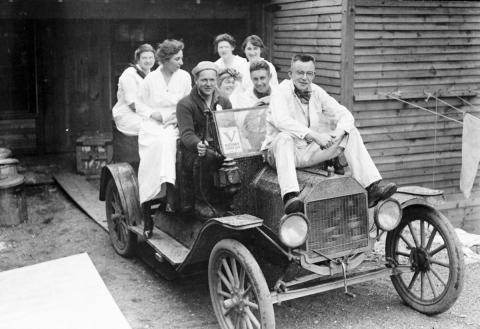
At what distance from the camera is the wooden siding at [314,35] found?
9.41 meters

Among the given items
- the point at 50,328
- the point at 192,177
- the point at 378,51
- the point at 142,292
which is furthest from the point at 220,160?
the point at 378,51

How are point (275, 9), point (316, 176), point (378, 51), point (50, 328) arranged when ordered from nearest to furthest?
point (50, 328) → point (316, 176) → point (378, 51) → point (275, 9)

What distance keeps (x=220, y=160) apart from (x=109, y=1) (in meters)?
6.14

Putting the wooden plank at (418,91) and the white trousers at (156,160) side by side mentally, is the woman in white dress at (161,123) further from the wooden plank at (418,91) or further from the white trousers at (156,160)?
the wooden plank at (418,91)

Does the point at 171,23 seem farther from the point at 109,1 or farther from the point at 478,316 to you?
the point at 478,316

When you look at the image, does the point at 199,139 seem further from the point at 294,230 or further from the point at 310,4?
the point at 310,4

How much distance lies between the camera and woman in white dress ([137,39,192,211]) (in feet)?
19.2

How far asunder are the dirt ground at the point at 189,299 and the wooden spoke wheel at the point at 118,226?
4.9 inches

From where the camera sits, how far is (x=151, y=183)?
5980 millimetres

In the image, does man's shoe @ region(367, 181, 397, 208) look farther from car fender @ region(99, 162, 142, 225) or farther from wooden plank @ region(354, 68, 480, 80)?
wooden plank @ region(354, 68, 480, 80)

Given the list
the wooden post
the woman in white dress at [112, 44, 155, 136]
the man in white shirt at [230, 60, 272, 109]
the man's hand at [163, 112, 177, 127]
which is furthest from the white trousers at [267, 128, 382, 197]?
the wooden post

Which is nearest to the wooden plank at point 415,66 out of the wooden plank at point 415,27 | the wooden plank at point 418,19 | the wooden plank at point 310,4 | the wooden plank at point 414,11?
the wooden plank at point 415,27

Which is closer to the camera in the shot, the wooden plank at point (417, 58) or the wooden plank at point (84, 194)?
the wooden plank at point (84, 194)

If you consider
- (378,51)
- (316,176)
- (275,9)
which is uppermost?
(275,9)
